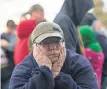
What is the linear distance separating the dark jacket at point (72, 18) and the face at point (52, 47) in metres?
1.05

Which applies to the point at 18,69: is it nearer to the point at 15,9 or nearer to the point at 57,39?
the point at 57,39

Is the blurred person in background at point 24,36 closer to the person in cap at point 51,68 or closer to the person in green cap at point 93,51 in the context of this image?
the person in green cap at point 93,51

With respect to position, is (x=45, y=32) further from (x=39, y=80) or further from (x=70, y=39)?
(x=70, y=39)

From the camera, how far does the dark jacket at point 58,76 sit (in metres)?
2.69

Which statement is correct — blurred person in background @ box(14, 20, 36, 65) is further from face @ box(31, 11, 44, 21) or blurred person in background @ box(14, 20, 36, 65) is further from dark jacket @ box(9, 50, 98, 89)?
dark jacket @ box(9, 50, 98, 89)

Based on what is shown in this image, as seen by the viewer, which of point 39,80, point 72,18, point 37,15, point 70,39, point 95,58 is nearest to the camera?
point 39,80

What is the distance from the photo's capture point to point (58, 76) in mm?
2727

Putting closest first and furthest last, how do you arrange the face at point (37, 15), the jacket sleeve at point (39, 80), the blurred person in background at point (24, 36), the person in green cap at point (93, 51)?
the jacket sleeve at point (39, 80)
the blurred person in background at point (24, 36)
the person in green cap at point (93, 51)
the face at point (37, 15)

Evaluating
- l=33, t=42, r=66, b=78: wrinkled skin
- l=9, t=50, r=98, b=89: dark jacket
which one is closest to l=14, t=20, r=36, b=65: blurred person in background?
l=9, t=50, r=98, b=89: dark jacket

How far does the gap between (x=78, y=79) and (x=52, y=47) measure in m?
0.29

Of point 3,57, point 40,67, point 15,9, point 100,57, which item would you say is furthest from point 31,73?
point 15,9

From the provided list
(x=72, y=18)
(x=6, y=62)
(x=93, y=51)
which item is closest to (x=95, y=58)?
(x=93, y=51)

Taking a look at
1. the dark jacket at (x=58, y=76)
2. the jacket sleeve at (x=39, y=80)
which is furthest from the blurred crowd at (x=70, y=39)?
the jacket sleeve at (x=39, y=80)

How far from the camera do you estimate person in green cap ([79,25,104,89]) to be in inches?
198
